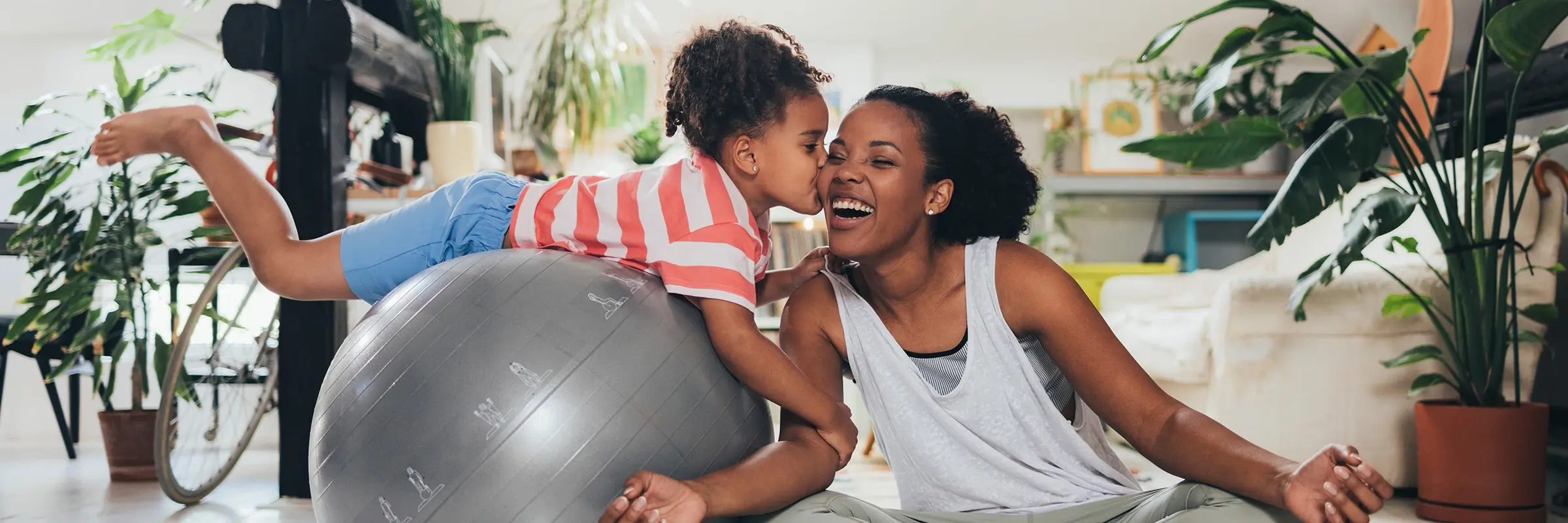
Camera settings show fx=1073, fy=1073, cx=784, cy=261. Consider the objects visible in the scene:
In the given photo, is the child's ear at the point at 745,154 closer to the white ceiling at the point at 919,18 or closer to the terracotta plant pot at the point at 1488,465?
the terracotta plant pot at the point at 1488,465

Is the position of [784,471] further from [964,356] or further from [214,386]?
[214,386]

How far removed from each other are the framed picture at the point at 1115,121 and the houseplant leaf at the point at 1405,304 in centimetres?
265

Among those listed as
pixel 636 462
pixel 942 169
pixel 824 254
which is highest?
pixel 942 169

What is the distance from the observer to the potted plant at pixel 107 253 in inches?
138

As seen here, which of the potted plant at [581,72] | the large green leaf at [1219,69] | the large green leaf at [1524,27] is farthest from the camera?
the potted plant at [581,72]

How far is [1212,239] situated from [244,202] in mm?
5154

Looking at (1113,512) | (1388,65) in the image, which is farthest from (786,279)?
(1388,65)

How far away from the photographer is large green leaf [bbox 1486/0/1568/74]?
231 cm

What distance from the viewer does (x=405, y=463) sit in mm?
1157

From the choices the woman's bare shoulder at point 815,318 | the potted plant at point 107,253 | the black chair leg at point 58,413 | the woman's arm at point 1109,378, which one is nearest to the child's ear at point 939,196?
the woman's arm at point 1109,378

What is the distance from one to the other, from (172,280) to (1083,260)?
14.5 ft

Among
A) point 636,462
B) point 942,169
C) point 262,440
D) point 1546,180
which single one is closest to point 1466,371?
point 1546,180

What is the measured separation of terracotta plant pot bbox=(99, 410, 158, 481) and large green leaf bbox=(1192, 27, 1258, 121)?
3309 mm

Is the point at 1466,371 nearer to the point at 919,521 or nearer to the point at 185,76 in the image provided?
the point at 919,521
